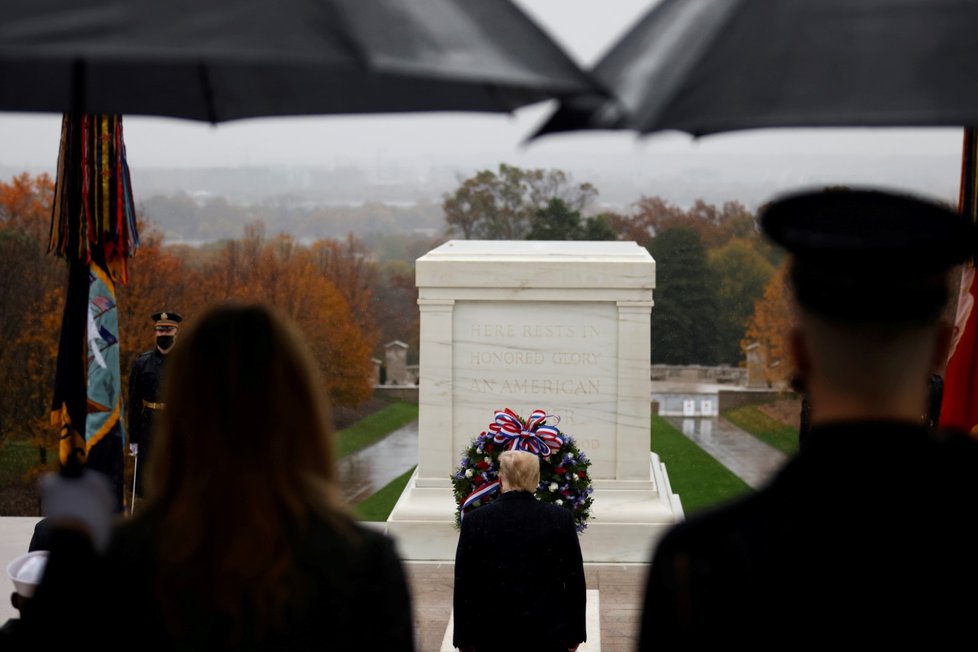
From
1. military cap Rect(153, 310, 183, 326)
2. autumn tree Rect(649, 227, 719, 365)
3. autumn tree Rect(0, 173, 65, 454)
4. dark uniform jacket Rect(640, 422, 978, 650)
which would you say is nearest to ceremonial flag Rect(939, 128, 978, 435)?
dark uniform jacket Rect(640, 422, 978, 650)

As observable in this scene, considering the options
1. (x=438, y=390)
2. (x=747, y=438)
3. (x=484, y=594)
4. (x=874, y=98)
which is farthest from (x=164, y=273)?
(x=874, y=98)

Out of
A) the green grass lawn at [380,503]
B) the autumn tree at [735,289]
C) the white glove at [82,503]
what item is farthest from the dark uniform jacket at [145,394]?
the autumn tree at [735,289]

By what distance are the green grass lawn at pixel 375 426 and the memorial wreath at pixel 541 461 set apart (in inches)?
1175

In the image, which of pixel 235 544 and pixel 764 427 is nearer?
pixel 235 544

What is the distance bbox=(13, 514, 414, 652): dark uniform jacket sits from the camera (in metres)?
1.88

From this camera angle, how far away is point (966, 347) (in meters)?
4.27

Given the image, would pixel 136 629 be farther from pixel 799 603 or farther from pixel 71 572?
pixel 799 603

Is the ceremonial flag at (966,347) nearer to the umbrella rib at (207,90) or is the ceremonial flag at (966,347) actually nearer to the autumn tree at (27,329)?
the umbrella rib at (207,90)

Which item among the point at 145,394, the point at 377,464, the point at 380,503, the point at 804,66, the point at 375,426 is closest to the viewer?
the point at 804,66

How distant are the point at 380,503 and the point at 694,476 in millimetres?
6881

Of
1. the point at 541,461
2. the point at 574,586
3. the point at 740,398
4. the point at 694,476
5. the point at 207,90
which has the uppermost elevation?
the point at 207,90

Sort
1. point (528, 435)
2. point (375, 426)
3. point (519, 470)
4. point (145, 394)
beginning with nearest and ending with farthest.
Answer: point (519, 470)
point (528, 435)
point (145, 394)
point (375, 426)

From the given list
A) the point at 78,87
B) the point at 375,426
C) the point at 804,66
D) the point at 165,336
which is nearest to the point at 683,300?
the point at 375,426

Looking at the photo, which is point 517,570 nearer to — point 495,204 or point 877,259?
point 877,259
